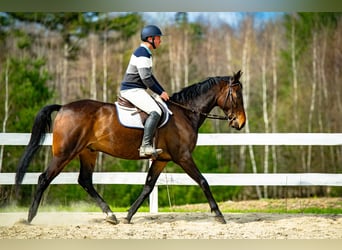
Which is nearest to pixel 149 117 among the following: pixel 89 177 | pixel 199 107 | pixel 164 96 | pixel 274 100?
pixel 164 96

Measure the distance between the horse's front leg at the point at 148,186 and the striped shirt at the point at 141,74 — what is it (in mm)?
733

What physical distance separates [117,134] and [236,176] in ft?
5.29

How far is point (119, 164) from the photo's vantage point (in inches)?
421

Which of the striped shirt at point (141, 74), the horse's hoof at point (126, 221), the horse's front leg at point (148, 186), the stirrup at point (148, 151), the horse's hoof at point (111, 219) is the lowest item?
the horse's hoof at point (126, 221)

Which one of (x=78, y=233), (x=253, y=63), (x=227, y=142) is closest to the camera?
(x=78, y=233)

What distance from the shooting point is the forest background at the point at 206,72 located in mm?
10188

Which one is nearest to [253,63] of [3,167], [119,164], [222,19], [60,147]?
[222,19]

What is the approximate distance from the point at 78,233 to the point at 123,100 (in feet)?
4.05

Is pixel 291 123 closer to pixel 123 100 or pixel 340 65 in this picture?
pixel 340 65

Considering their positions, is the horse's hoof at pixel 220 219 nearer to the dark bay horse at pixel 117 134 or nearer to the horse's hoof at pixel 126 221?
the dark bay horse at pixel 117 134

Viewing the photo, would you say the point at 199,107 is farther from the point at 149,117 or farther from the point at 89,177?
the point at 89,177

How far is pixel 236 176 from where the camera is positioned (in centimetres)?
631

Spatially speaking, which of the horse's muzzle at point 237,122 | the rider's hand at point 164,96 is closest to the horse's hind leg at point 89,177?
the rider's hand at point 164,96

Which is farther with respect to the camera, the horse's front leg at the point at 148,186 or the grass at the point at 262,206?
the grass at the point at 262,206
